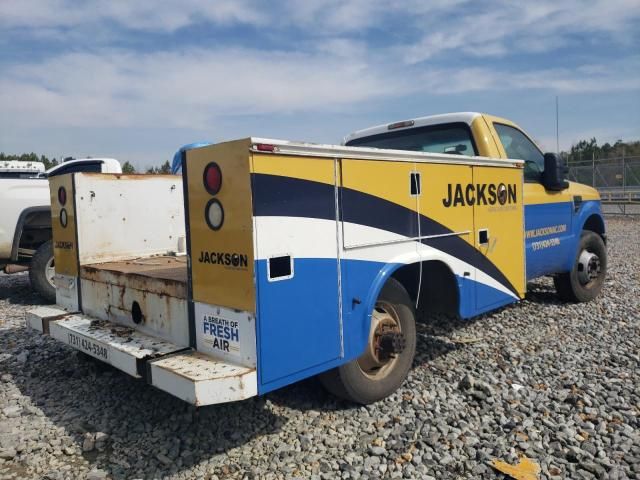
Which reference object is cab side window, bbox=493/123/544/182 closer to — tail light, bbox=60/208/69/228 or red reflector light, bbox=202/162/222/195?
red reflector light, bbox=202/162/222/195

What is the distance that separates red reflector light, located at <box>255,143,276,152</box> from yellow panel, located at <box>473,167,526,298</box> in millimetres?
2106

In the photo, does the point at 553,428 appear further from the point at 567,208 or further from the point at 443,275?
the point at 567,208

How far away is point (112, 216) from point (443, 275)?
8.75ft

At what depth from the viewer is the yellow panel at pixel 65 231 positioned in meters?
4.09

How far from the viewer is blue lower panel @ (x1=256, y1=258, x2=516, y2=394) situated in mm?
2686

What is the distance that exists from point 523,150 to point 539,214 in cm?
71

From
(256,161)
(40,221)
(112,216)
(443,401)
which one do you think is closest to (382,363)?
(443,401)

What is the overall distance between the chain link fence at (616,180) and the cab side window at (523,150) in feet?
58.9

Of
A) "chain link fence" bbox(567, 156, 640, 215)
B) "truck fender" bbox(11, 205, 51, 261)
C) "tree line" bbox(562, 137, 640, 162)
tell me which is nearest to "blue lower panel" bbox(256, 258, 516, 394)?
"truck fender" bbox(11, 205, 51, 261)

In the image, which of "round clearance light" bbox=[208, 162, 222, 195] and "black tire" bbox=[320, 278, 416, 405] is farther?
"black tire" bbox=[320, 278, 416, 405]

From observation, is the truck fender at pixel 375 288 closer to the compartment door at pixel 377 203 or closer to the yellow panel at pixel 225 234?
the compartment door at pixel 377 203

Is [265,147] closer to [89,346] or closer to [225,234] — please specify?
[225,234]

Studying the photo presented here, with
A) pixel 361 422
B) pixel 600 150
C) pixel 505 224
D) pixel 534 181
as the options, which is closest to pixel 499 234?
pixel 505 224

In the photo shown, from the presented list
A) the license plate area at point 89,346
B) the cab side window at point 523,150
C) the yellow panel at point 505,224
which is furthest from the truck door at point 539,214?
the license plate area at point 89,346
